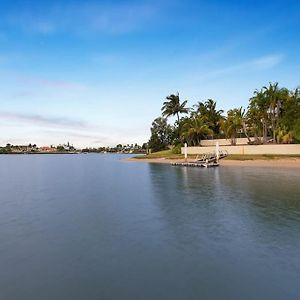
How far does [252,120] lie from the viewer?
67938 millimetres

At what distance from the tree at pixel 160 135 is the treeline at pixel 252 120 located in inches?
560

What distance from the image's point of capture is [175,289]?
28.8 feet

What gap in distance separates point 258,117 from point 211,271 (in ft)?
200

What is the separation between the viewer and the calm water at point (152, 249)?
890 cm

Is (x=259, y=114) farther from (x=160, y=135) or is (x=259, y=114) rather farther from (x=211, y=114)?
(x=160, y=135)

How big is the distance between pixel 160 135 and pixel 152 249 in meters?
90.7

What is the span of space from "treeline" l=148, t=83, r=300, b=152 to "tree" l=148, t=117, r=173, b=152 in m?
14.2

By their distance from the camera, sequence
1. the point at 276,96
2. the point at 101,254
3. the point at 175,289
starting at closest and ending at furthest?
1. the point at 175,289
2. the point at 101,254
3. the point at 276,96

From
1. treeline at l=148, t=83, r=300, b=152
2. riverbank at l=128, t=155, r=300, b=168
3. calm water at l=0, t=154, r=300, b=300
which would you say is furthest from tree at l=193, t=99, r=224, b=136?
calm water at l=0, t=154, r=300, b=300

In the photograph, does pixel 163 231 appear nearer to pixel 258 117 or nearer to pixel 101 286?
pixel 101 286

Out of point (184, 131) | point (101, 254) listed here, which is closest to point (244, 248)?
point (101, 254)

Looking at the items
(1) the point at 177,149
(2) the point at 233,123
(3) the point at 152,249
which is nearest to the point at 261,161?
(2) the point at 233,123

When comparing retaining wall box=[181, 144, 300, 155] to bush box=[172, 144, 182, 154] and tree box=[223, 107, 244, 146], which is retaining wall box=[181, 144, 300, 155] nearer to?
tree box=[223, 107, 244, 146]

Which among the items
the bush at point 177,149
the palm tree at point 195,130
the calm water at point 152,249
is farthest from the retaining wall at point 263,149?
the calm water at point 152,249
